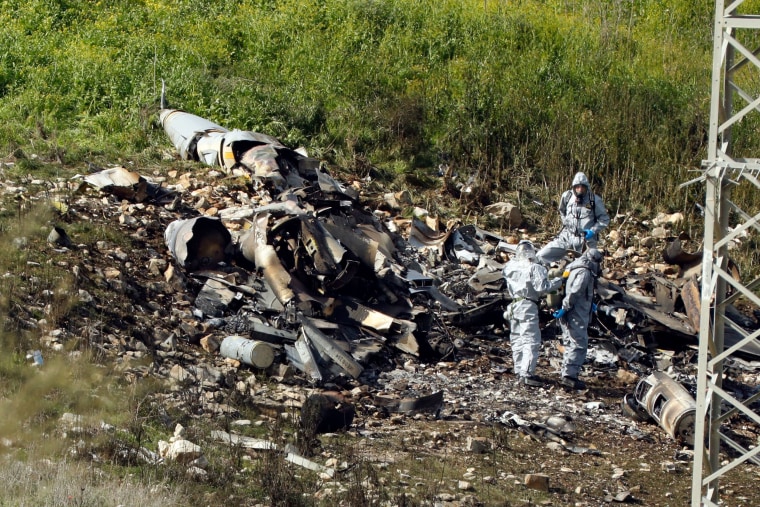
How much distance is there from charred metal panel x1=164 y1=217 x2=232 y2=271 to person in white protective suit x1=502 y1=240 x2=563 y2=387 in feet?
10.4

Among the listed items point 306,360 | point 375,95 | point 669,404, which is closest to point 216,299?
point 306,360

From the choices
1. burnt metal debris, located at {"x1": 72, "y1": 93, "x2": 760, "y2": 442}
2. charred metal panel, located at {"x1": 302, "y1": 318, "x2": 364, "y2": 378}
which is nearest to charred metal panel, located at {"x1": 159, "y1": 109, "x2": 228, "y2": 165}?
burnt metal debris, located at {"x1": 72, "y1": 93, "x2": 760, "y2": 442}

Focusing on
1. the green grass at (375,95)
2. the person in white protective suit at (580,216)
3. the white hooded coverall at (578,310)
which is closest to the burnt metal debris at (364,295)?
the white hooded coverall at (578,310)

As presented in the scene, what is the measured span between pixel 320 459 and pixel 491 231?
22.8ft

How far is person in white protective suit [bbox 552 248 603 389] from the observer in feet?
27.5

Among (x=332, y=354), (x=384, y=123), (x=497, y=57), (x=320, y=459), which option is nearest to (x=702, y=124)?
(x=497, y=57)

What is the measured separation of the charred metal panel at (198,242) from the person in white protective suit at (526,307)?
10.4 ft

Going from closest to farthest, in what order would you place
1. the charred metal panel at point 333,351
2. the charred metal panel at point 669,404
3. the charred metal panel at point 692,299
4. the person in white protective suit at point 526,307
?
the charred metal panel at point 669,404, the charred metal panel at point 333,351, the person in white protective suit at point 526,307, the charred metal panel at point 692,299

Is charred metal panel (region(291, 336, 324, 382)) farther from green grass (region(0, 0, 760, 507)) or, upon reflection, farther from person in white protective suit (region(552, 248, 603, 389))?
person in white protective suit (region(552, 248, 603, 389))

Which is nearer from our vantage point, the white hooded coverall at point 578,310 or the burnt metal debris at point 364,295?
the burnt metal debris at point 364,295

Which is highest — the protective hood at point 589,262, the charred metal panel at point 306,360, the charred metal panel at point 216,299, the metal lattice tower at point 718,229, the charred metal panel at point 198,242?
the metal lattice tower at point 718,229

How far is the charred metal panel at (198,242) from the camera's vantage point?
929cm

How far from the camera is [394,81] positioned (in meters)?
15.3

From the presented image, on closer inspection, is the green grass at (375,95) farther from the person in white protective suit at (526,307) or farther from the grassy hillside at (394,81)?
the person in white protective suit at (526,307)
